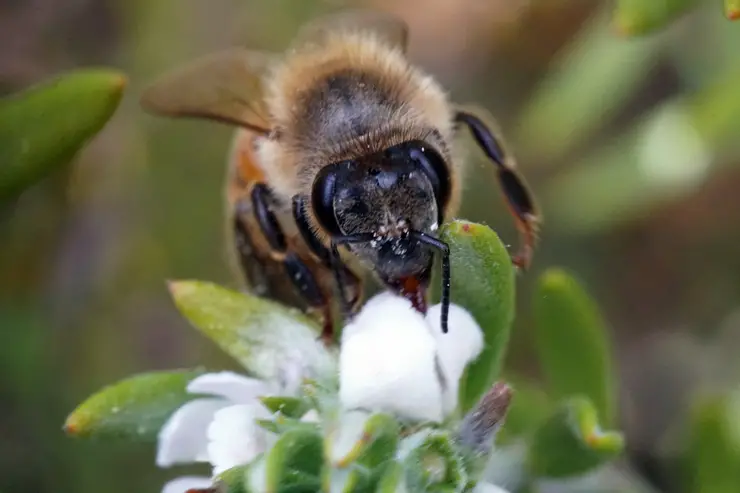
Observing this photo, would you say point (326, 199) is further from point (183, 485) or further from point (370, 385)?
point (183, 485)

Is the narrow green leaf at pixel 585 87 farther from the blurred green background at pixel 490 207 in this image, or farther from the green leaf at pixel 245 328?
the green leaf at pixel 245 328

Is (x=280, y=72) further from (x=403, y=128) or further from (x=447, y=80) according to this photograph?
(x=447, y=80)

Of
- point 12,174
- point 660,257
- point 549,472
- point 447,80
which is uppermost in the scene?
point 12,174

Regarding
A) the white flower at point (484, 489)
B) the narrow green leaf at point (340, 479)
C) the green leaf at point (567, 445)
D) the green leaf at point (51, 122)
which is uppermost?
the green leaf at point (51, 122)

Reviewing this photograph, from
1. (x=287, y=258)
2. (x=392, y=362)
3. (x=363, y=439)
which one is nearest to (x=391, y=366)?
(x=392, y=362)

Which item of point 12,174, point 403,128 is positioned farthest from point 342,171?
point 12,174

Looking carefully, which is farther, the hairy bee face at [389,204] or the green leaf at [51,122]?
the green leaf at [51,122]

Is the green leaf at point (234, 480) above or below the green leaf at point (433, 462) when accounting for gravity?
above

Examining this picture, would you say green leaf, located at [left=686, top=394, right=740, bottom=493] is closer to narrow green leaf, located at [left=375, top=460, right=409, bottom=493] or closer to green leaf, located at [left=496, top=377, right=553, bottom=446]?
green leaf, located at [left=496, top=377, right=553, bottom=446]

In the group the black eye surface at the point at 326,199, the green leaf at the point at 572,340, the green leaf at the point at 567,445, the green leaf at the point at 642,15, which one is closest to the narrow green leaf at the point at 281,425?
the black eye surface at the point at 326,199
